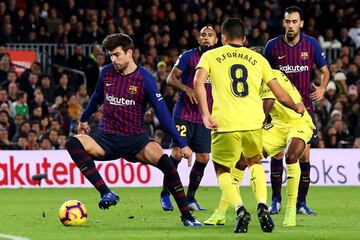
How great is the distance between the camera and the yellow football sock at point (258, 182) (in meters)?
10.7

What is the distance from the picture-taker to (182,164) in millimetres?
20562

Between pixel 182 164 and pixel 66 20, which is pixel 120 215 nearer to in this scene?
pixel 182 164

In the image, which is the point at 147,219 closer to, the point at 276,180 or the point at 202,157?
the point at 276,180

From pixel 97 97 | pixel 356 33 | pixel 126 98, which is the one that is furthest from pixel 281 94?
pixel 356 33

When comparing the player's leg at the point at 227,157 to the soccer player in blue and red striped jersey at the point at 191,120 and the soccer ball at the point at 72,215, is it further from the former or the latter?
the soccer player in blue and red striped jersey at the point at 191,120

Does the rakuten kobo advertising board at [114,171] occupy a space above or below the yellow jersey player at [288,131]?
below

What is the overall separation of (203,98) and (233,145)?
0.57 meters

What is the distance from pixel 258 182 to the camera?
35.4 feet

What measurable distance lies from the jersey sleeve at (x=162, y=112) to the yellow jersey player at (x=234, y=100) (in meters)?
0.56

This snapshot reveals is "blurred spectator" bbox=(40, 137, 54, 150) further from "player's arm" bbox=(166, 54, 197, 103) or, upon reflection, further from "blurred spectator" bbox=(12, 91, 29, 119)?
"player's arm" bbox=(166, 54, 197, 103)

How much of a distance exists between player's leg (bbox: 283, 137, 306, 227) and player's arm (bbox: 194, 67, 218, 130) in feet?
4.98

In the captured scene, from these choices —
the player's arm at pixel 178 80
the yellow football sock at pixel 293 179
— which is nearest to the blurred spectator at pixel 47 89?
the player's arm at pixel 178 80

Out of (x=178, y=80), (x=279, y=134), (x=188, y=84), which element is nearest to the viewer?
(x=279, y=134)

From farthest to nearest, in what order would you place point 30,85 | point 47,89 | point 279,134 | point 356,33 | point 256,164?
point 356,33, point 47,89, point 30,85, point 279,134, point 256,164
